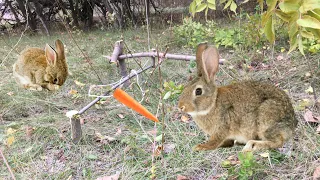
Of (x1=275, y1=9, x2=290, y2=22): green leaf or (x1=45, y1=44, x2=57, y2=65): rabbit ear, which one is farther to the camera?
(x1=45, y1=44, x2=57, y2=65): rabbit ear

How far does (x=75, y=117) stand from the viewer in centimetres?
235

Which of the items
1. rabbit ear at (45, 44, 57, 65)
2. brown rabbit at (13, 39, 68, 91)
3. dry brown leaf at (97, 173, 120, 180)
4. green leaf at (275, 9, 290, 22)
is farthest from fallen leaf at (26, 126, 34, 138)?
green leaf at (275, 9, 290, 22)

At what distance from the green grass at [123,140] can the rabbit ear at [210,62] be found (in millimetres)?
718

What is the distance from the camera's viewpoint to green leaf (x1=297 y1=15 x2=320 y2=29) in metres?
1.08

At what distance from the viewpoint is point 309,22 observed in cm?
110

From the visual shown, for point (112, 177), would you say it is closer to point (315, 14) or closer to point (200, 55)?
point (200, 55)

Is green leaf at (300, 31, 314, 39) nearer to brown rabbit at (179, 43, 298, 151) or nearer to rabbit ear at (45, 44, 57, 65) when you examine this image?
brown rabbit at (179, 43, 298, 151)

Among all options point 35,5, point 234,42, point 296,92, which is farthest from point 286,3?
point 35,5

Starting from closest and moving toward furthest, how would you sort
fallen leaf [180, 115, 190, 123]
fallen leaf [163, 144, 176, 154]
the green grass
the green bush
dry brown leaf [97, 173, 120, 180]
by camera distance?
the green grass
dry brown leaf [97, 173, 120, 180]
fallen leaf [163, 144, 176, 154]
fallen leaf [180, 115, 190, 123]
the green bush

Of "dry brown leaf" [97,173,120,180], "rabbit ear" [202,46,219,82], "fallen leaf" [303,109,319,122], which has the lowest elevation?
"dry brown leaf" [97,173,120,180]

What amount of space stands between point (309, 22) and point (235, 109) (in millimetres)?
455

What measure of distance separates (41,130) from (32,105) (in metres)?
0.89

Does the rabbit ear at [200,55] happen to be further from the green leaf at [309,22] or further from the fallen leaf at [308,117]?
the fallen leaf at [308,117]

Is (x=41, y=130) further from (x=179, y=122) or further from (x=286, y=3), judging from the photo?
(x=286, y=3)
